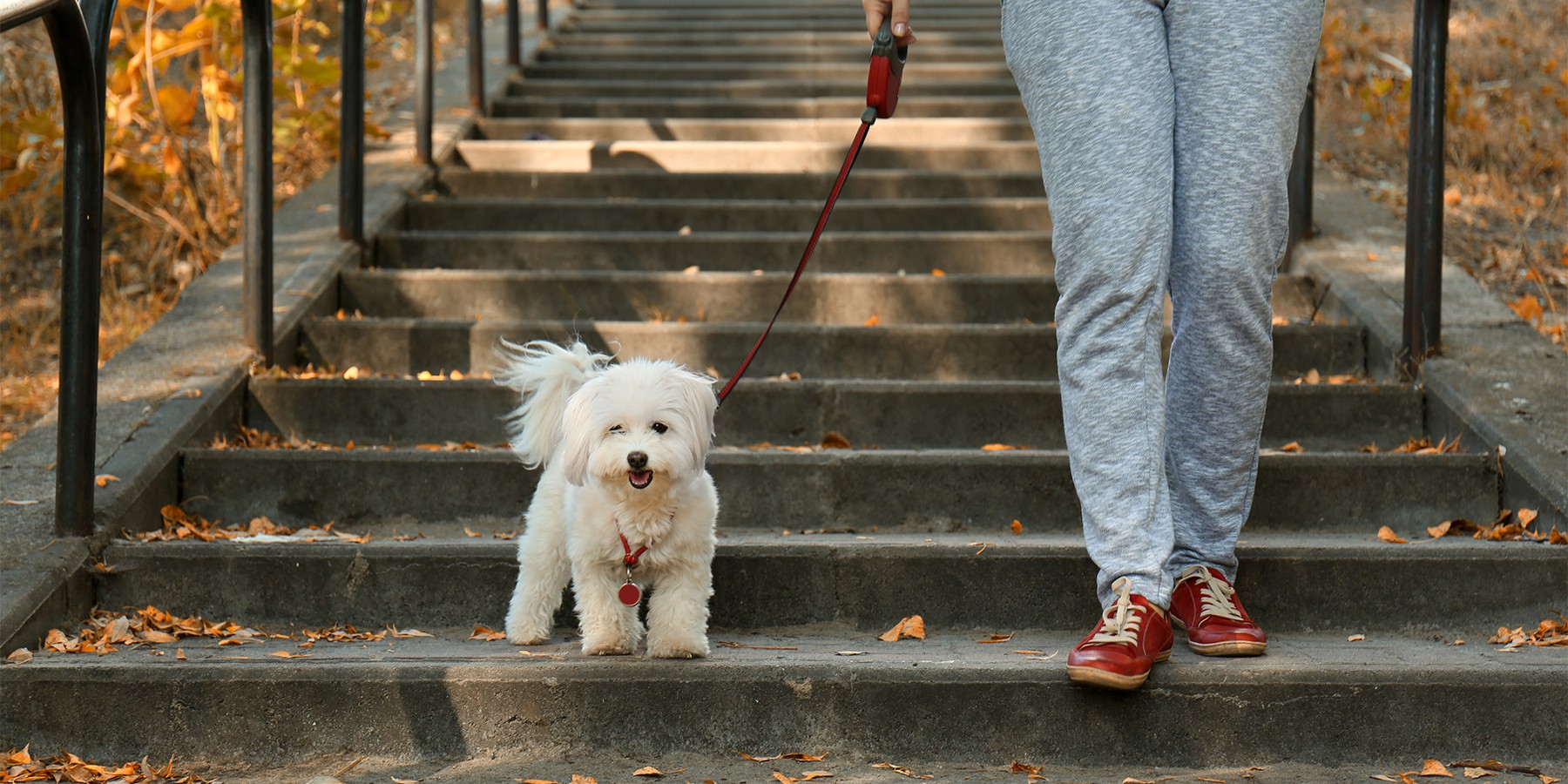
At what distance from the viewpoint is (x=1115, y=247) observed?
2.33 meters

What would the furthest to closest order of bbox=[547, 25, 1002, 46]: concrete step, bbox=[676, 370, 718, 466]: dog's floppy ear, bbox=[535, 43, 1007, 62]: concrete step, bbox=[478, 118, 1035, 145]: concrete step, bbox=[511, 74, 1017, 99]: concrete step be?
bbox=[547, 25, 1002, 46]: concrete step, bbox=[535, 43, 1007, 62]: concrete step, bbox=[511, 74, 1017, 99]: concrete step, bbox=[478, 118, 1035, 145]: concrete step, bbox=[676, 370, 718, 466]: dog's floppy ear

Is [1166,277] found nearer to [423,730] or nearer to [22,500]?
[423,730]

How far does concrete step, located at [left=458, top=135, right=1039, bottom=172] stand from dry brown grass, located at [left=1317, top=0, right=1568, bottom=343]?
4.85ft

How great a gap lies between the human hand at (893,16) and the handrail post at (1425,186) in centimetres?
180

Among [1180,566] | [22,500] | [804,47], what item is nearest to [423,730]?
[22,500]

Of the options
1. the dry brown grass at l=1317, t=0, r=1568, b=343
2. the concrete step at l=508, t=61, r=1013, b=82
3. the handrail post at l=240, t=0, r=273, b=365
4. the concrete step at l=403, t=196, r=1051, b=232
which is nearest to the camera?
the handrail post at l=240, t=0, r=273, b=365

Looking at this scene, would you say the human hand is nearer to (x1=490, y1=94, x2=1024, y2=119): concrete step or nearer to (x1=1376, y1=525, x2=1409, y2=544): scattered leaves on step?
(x1=1376, y1=525, x2=1409, y2=544): scattered leaves on step

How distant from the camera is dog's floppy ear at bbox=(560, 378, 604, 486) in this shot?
253cm

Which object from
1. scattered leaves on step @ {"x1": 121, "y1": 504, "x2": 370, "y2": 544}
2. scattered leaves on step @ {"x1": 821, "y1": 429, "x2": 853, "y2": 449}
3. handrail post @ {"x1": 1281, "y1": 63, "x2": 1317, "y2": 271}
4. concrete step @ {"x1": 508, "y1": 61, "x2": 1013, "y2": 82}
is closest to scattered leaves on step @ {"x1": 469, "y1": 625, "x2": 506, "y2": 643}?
scattered leaves on step @ {"x1": 121, "y1": 504, "x2": 370, "y2": 544}

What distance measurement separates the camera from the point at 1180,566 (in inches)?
104

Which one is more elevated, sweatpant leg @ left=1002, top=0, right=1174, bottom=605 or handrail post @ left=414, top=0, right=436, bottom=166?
handrail post @ left=414, top=0, right=436, bottom=166

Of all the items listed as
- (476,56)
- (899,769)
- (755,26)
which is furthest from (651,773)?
(755,26)

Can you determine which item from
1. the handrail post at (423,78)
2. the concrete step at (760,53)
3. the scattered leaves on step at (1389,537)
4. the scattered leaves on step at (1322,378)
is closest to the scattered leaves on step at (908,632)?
the scattered leaves on step at (1389,537)

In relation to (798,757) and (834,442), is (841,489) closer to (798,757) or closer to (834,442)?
(834,442)
